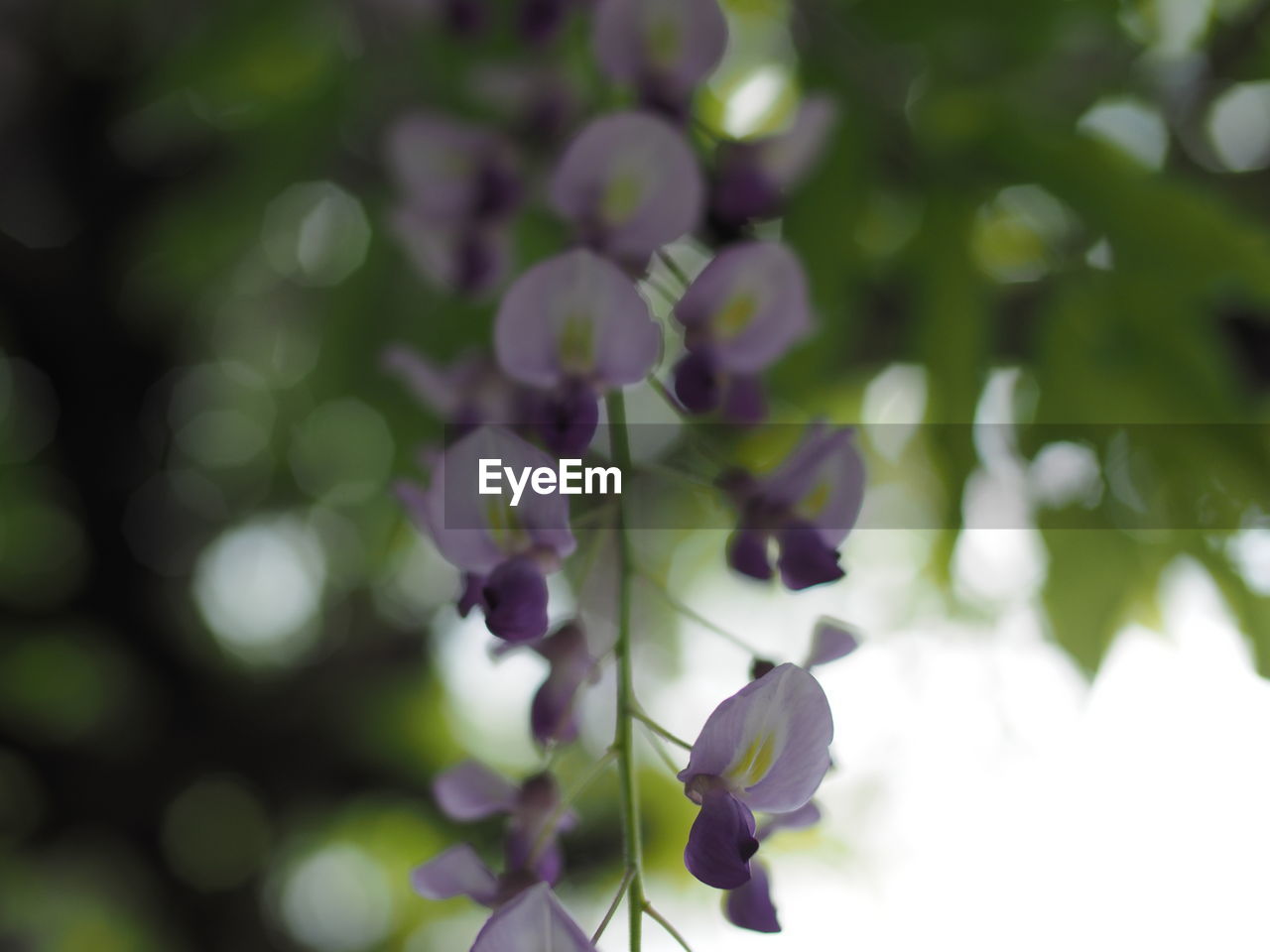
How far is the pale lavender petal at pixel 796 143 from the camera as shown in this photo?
72 centimetres

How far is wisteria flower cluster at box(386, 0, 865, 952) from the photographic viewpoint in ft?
1.45

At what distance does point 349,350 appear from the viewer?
1.19m

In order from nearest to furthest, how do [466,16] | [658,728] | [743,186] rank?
[658,728] → [743,186] → [466,16]

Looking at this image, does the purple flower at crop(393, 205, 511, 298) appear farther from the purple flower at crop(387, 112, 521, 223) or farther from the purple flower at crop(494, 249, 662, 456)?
the purple flower at crop(494, 249, 662, 456)

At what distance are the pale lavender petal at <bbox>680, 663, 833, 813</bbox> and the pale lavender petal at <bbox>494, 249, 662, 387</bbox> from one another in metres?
0.20

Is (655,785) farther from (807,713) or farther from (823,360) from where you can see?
(807,713)

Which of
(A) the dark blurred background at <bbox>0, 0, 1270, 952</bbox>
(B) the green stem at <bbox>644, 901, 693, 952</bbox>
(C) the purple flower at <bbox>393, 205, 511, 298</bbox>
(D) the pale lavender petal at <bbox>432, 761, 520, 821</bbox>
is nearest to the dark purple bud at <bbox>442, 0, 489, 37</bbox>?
(A) the dark blurred background at <bbox>0, 0, 1270, 952</bbox>

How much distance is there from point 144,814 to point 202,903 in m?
0.28

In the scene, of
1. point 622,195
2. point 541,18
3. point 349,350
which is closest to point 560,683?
point 622,195

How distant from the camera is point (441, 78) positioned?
1053 millimetres

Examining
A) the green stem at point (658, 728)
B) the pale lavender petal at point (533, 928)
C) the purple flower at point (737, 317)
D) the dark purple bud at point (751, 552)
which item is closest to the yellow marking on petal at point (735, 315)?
the purple flower at point (737, 317)

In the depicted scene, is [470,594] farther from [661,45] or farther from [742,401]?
[661,45]

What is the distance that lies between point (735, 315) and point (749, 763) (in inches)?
10.9

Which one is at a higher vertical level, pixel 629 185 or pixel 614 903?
pixel 629 185
